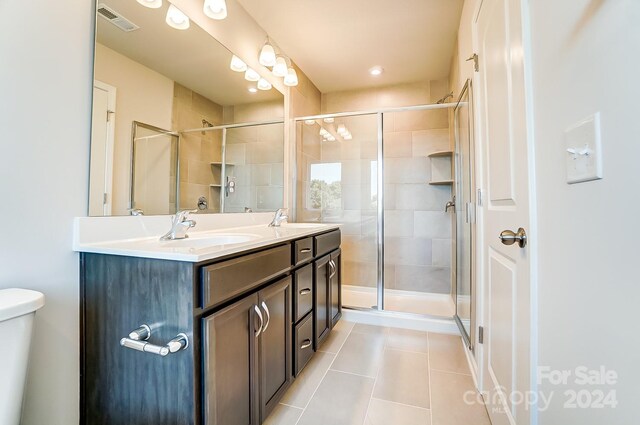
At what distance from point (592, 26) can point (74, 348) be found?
178 centimetres

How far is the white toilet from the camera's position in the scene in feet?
2.35

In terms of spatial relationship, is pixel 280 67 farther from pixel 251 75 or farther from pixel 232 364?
pixel 232 364

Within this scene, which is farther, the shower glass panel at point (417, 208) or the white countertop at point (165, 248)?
the shower glass panel at point (417, 208)

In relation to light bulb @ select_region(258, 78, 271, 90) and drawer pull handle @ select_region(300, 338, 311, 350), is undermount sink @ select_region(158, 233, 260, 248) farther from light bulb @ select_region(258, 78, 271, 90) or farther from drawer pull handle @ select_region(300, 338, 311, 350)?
light bulb @ select_region(258, 78, 271, 90)

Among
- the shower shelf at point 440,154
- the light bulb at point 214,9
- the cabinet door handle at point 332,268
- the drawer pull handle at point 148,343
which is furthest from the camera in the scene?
the shower shelf at point 440,154

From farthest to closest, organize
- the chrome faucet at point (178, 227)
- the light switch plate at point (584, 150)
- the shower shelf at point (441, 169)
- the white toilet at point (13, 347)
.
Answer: the shower shelf at point (441, 169) < the chrome faucet at point (178, 227) < the white toilet at point (13, 347) < the light switch plate at point (584, 150)

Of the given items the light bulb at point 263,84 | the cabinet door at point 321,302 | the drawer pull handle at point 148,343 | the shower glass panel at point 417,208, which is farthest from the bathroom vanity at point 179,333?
the shower glass panel at point 417,208

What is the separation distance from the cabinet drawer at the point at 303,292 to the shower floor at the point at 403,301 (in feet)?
3.68

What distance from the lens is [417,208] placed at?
3078mm

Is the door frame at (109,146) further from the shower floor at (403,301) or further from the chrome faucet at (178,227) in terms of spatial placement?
the shower floor at (403,301)

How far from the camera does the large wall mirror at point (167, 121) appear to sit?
3.81ft

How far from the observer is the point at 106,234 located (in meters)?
1.14

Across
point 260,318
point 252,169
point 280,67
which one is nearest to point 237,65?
point 280,67

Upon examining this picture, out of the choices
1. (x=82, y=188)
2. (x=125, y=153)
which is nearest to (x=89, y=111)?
(x=125, y=153)
